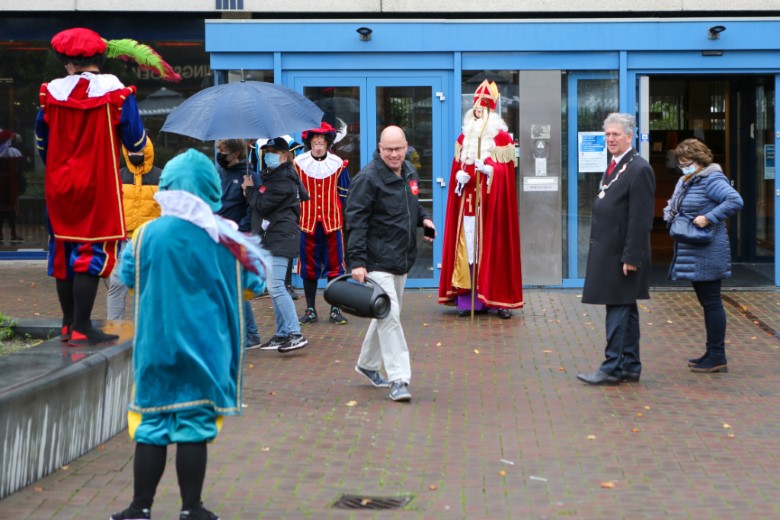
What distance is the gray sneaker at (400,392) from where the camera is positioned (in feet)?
25.8

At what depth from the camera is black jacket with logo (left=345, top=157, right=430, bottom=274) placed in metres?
7.86

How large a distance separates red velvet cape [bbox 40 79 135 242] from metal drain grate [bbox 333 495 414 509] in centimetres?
242

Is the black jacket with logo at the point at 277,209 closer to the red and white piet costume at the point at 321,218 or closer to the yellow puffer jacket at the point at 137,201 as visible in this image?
the yellow puffer jacket at the point at 137,201

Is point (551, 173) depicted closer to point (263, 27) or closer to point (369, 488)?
point (263, 27)

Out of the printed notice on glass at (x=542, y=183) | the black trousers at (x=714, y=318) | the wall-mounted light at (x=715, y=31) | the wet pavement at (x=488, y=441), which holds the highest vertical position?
the wall-mounted light at (x=715, y=31)

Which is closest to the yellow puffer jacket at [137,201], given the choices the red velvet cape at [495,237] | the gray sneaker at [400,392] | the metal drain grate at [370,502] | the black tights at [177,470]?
the gray sneaker at [400,392]

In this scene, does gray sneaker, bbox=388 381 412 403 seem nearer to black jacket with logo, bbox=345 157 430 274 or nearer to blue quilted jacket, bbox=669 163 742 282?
black jacket with logo, bbox=345 157 430 274

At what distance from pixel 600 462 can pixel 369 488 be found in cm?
132

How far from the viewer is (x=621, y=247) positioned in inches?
330

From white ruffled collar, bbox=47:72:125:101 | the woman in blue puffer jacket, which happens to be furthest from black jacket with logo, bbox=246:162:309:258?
the woman in blue puffer jacket

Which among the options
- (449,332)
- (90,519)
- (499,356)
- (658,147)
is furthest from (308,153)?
(658,147)

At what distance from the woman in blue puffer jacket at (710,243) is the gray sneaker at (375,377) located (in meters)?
2.33

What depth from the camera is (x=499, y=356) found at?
9664mm
